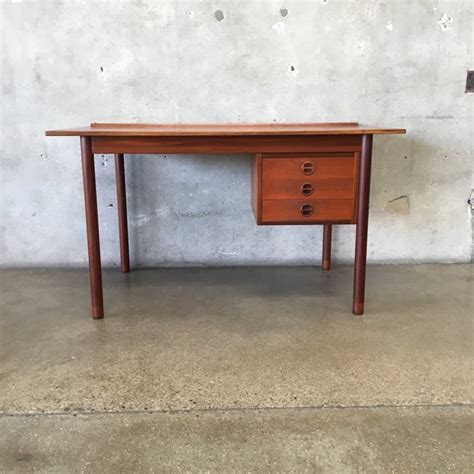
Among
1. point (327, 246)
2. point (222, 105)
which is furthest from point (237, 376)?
point (222, 105)

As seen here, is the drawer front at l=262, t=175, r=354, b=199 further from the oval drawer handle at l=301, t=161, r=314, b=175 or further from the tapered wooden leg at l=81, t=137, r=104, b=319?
the tapered wooden leg at l=81, t=137, r=104, b=319

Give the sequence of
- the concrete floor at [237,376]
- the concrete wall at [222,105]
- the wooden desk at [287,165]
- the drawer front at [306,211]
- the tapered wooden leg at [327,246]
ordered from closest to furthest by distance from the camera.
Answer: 1. the concrete floor at [237,376]
2. the wooden desk at [287,165]
3. the drawer front at [306,211]
4. the concrete wall at [222,105]
5. the tapered wooden leg at [327,246]

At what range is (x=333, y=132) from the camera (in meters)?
1.81

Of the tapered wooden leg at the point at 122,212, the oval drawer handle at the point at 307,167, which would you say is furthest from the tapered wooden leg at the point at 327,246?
the tapered wooden leg at the point at 122,212

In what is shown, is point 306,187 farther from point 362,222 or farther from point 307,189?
point 362,222

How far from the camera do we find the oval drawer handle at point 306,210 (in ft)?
6.35

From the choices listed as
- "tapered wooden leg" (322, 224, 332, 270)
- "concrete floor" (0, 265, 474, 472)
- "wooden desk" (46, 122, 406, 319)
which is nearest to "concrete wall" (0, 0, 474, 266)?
"tapered wooden leg" (322, 224, 332, 270)

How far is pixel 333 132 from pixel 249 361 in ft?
2.86

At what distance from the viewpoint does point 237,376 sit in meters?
1.55

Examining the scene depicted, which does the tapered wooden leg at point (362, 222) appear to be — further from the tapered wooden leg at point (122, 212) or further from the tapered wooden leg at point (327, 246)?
the tapered wooden leg at point (122, 212)

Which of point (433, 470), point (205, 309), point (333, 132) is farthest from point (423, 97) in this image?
point (433, 470)

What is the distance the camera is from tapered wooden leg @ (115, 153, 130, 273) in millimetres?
2422

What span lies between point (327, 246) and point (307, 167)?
76 centimetres

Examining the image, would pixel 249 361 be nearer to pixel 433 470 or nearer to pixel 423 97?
pixel 433 470
